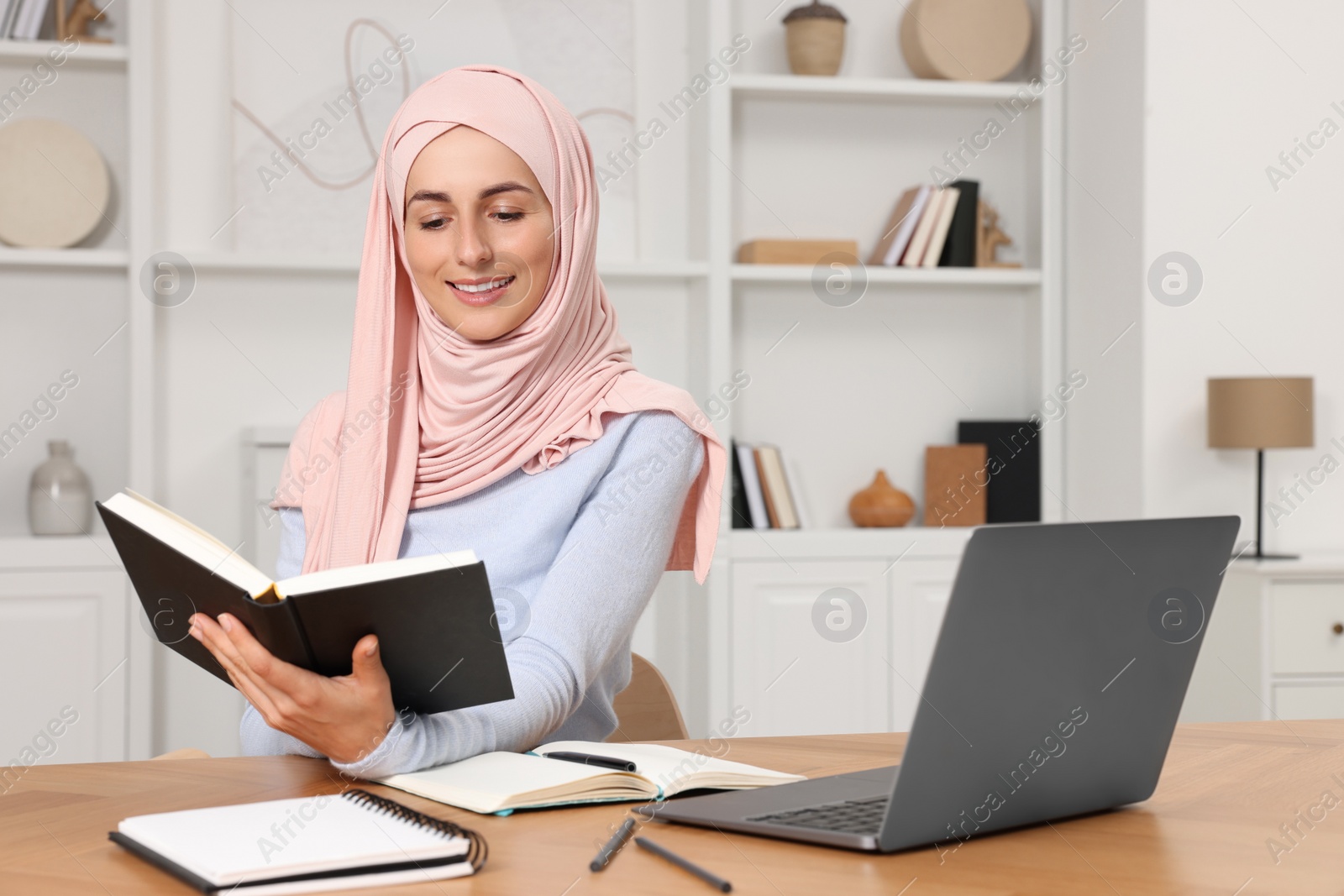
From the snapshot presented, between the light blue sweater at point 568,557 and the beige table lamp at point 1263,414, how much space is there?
1772mm

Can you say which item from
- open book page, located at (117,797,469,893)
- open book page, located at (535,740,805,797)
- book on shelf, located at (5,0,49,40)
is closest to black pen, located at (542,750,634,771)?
open book page, located at (535,740,805,797)

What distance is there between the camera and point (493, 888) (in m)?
0.77

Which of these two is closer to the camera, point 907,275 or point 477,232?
point 477,232

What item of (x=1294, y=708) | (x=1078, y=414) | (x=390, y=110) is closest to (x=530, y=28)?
(x=390, y=110)

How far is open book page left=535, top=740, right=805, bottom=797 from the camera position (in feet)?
3.30

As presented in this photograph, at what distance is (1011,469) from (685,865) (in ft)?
8.71

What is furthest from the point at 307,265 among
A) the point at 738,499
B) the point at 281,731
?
the point at 281,731

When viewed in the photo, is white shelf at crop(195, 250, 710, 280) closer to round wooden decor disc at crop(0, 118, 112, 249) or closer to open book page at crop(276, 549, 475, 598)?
round wooden decor disc at crop(0, 118, 112, 249)

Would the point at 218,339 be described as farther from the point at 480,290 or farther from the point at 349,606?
the point at 349,606

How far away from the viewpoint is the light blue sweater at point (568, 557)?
1240 mm

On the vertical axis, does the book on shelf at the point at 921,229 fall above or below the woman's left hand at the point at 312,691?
above

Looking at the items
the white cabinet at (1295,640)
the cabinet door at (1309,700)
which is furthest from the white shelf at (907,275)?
the cabinet door at (1309,700)

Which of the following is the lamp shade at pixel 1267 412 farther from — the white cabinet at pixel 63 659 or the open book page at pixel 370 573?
the white cabinet at pixel 63 659

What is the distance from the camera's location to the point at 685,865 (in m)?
0.81
